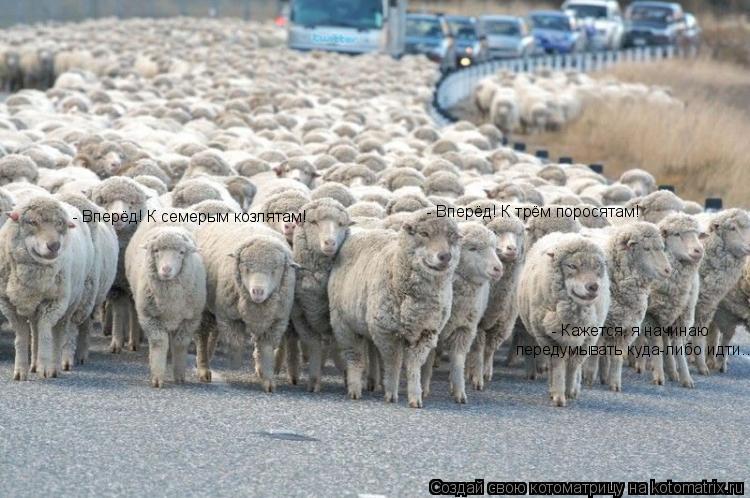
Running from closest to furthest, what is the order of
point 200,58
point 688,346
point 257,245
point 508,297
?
point 257,245, point 508,297, point 688,346, point 200,58

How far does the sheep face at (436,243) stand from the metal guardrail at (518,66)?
58.3 feet

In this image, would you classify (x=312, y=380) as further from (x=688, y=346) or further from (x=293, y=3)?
(x=293, y=3)

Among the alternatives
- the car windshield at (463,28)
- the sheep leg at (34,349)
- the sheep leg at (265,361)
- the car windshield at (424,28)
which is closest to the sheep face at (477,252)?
the sheep leg at (265,361)

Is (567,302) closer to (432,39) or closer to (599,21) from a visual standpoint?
(432,39)

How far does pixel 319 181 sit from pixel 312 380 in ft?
15.9

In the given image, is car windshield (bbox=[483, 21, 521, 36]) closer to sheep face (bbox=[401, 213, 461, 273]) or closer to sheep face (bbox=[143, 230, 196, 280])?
sheep face (bbox=[143, 230, 196, 280])

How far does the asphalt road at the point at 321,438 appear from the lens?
322 inches

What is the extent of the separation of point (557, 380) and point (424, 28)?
116 ft

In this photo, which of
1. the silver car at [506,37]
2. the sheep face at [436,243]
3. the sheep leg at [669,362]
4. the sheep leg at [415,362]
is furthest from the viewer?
the silver car at [506,37]

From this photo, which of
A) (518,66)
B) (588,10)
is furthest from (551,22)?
(518,66)

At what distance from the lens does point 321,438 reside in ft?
30.2

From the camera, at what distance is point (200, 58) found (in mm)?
40938

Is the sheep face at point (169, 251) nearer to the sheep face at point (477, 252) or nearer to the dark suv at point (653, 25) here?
the sheep face at point (477, 252)

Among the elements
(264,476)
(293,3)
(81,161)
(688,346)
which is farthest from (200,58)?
(264,476)
